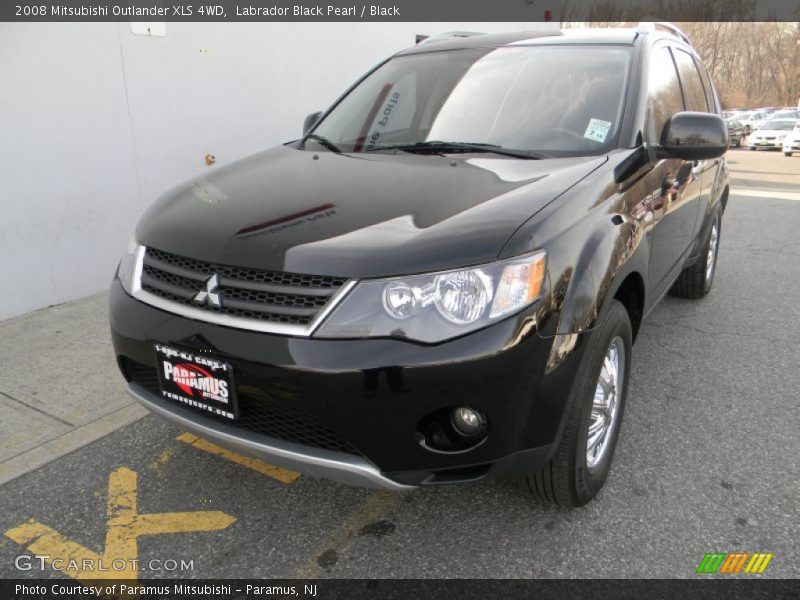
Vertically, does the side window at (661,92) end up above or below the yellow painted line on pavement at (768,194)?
above

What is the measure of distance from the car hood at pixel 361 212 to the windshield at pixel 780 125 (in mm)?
27878

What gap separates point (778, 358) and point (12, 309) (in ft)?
16.4

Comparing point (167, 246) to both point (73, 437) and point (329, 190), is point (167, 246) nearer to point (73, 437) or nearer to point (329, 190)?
point (329, 190)

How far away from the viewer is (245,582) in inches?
85.0

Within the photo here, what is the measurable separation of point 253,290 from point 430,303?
565 mm

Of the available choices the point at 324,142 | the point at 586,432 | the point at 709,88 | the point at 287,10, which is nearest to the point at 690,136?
the point at 586,432

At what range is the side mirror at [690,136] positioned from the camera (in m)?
2.78

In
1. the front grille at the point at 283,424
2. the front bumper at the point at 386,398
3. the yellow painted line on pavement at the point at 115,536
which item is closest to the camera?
A: the front bumper at the point at 386,398

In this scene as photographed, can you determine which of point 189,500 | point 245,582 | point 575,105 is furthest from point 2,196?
point 575,105

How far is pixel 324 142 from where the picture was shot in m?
3.29

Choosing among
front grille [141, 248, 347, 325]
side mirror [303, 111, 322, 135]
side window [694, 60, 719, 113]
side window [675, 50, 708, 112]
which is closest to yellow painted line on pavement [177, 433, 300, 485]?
front grille [141, 248, 347, 325]

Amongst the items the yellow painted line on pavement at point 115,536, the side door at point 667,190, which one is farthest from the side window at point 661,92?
the yellow painted line on pavement at point 115,536

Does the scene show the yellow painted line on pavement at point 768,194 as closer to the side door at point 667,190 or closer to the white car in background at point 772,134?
the side door at point 667,190

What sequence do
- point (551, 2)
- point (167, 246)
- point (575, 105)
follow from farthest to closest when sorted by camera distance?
point (551, 2)
point (575, 105)
point (167, 246)
